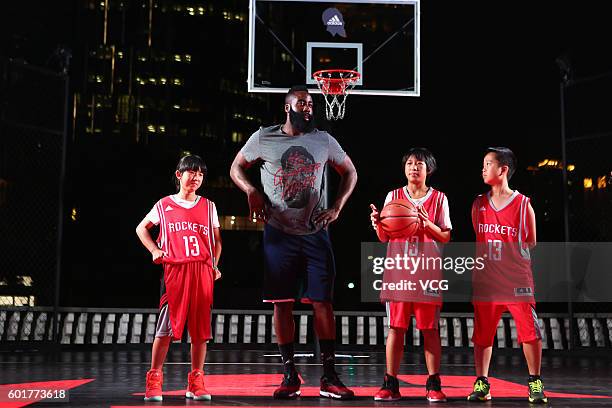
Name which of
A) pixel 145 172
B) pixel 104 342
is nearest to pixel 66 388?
pixel 104 342

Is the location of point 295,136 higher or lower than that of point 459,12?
lower

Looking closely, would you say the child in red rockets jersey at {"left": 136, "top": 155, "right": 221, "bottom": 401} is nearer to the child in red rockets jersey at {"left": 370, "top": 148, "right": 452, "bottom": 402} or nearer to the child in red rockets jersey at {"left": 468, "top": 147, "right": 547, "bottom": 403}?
the child in red rockets jersey at {"left": 370, "top": 148, "right": 452, "bottom": 402}

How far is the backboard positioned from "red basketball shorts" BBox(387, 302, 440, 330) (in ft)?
14.2

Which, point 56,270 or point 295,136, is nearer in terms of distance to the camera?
point 295,136

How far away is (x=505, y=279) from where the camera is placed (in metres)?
4.58

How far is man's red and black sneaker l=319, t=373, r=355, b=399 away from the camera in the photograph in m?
4.45

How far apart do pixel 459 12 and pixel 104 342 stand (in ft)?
27.3

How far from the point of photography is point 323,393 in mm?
4555

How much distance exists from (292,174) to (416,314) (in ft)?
3.74

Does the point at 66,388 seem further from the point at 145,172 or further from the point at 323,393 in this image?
the point at 145,172

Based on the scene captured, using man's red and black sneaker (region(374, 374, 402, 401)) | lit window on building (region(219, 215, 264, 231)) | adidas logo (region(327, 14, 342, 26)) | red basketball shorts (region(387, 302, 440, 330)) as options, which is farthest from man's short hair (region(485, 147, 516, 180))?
lit window on building (region(219, 215, 264, 231))

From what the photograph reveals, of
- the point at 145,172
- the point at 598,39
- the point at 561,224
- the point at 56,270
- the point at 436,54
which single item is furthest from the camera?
the point at 145,172

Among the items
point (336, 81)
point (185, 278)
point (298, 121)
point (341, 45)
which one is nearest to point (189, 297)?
point (185, 278)

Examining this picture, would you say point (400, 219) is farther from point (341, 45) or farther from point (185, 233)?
point (341, 45)
